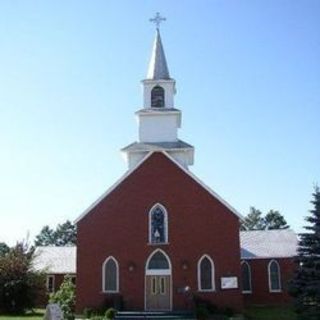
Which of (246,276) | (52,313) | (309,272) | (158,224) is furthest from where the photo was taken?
(246,276)

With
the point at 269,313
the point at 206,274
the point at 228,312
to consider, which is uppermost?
the point at 206,274

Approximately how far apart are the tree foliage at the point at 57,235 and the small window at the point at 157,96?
7027 cm

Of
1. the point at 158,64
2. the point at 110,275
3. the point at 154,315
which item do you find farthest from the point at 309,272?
the point at 158,64

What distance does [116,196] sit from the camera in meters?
35.5

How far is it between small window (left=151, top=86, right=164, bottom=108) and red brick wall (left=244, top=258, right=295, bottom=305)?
42.6 feet

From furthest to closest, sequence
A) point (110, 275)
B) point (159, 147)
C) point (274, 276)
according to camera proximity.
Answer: point (274, 276) → point (159, 147) → point (110, 275)

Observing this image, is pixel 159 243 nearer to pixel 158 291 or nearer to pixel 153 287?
pixel 153 287

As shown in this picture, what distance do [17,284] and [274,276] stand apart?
1790cm

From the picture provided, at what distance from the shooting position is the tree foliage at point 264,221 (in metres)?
93.9

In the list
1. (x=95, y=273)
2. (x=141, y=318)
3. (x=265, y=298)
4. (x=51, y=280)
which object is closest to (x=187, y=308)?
(x=141, y=318)

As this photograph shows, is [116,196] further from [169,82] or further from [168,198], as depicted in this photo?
[169,82]

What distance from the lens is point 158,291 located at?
34125 mm

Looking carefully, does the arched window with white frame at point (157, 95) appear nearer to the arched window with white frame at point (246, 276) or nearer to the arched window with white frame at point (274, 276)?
the arched window with white frame at point (246, 276)

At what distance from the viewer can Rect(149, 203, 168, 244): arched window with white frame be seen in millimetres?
34844
